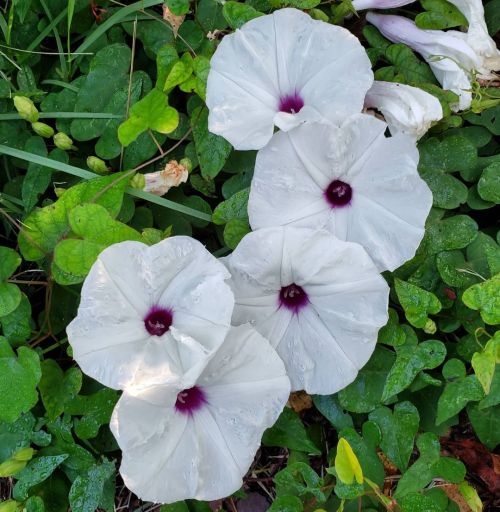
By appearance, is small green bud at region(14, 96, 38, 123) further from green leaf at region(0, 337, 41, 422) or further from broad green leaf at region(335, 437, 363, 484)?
broad green leaf at region(335, 437, 363, 484)

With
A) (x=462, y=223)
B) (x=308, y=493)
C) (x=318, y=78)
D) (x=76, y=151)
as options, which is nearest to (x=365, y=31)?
(x=318, y=78)

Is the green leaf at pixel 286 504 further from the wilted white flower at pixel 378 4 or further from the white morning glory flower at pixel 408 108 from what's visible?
the wilted white flower at pixel 378 4

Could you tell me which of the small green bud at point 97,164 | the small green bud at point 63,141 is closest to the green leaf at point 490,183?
the small green bud at point 97,164

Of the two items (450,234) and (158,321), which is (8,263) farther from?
(450,234)

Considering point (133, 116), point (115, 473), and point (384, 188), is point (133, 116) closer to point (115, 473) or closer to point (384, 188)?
point (384, 188)

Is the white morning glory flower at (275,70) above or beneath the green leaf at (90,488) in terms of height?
above
